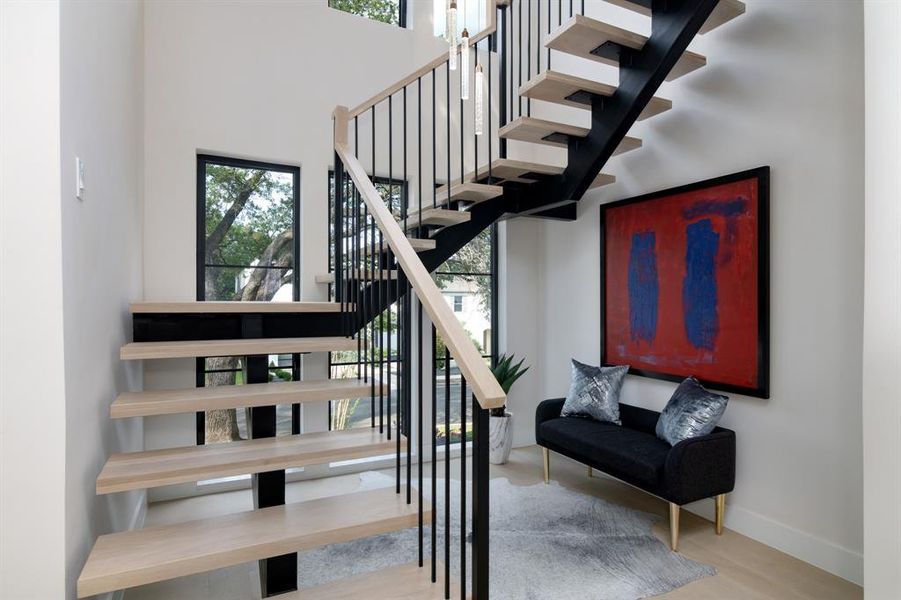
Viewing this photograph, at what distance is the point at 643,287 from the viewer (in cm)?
352

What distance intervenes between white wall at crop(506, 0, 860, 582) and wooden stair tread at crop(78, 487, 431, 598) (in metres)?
2.12

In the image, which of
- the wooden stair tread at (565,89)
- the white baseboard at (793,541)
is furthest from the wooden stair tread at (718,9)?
the white baseboard at (793,541)

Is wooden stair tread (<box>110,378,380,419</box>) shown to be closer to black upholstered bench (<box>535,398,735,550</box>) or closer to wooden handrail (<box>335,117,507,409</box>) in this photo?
wooden handrail (<box>335,117,507,409</box>)

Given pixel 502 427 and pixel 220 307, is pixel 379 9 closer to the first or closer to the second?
pixel 220 307

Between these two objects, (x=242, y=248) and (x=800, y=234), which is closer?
(x=800, y=234)

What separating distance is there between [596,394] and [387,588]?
7.75 ft

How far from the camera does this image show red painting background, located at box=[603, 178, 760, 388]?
2859mm

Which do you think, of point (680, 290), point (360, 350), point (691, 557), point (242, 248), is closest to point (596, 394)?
point (680, 290)

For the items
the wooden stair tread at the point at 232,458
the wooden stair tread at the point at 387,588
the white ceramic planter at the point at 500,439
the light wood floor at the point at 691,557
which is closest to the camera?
the wooden stair tread at the point at 387,588

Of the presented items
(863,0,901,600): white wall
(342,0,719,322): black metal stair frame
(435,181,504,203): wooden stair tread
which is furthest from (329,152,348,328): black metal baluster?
(863,0,901,600): white wall

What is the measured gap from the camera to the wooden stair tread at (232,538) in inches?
55.2

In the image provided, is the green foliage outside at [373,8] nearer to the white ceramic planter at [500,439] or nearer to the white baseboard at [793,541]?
the white ceramic planter at [500,439]

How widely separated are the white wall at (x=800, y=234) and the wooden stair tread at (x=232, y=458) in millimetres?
2187

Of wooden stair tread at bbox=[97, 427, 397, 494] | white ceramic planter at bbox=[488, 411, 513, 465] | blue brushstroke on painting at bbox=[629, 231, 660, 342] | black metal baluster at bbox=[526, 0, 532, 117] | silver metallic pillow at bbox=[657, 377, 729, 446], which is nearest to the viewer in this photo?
wooden stair tread at bbox=[97, 427, 397, 494]
